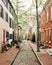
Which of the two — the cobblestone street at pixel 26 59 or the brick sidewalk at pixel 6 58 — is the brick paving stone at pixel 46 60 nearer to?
the cobblestone street at pixel 26 59

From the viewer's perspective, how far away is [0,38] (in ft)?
98.9

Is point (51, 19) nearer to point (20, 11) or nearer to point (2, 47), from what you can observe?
point (2, 47)

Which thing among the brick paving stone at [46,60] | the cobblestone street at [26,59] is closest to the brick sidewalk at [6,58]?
the cobblestone street at [26,59]

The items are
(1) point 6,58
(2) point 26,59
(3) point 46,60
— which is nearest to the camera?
(3) point 46,60

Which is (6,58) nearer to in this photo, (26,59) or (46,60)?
(26,59)

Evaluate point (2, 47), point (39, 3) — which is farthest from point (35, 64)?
point (39, 3)

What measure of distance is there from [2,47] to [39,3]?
30.6ft

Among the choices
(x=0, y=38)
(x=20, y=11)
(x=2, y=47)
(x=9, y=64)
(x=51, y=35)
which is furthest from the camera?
(x=20, y=11)

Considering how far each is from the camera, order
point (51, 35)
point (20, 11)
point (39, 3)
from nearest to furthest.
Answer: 1. point (39, 3)
2. point (51, 35)
3. point (20, 11)

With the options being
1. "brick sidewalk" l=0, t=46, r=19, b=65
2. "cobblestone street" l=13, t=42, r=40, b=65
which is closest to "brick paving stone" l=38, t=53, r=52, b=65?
"cobblestone street" l=13, t=42, r=40, b=65

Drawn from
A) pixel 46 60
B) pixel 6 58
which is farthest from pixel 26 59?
pixel 46 60

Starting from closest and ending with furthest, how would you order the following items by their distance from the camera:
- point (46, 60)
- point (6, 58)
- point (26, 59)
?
point (46, 60) < point (6, 58) < point (26, 59)

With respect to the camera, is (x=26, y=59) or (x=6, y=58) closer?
(x=6, y=58)

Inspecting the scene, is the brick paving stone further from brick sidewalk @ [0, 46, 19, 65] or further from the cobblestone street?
brick sidewalk @ [0, 46, 19, 65]
